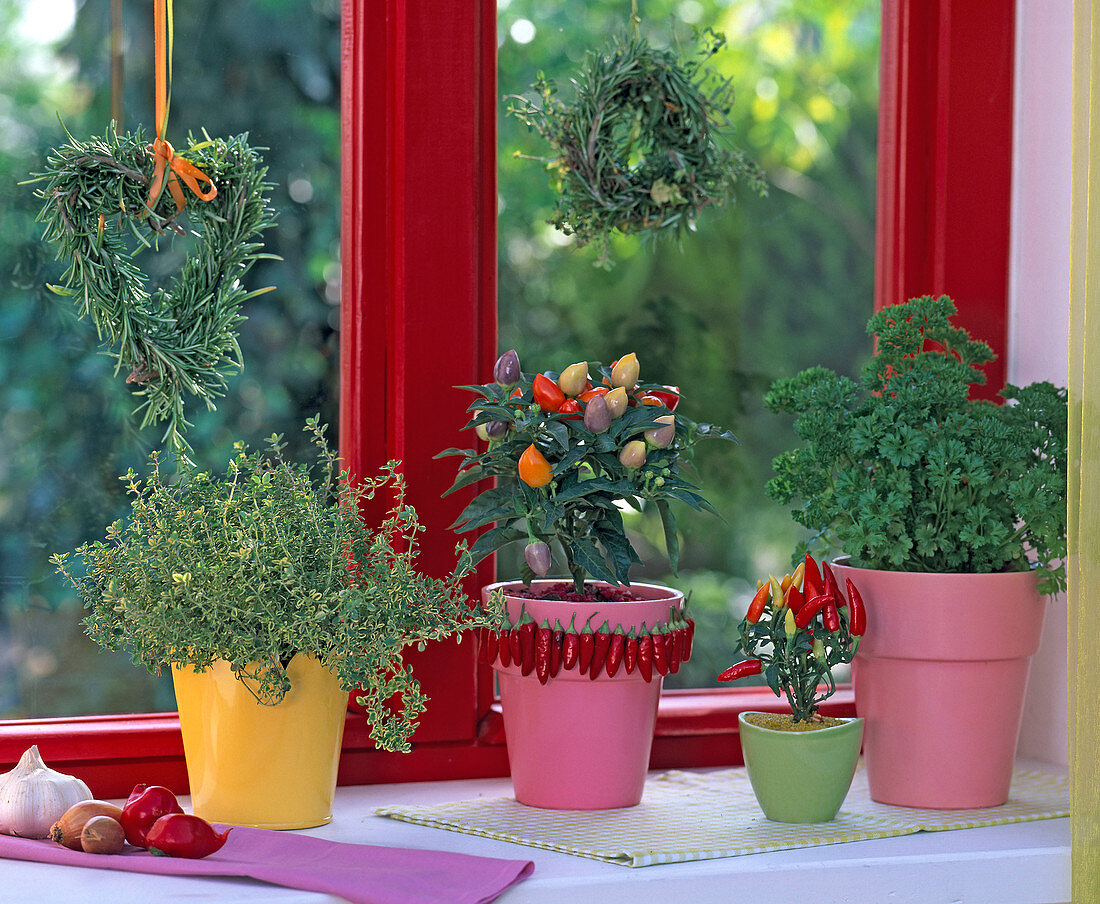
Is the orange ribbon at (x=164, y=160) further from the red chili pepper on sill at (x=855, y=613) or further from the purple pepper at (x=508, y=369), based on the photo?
the red chili pepper on sill at (x=855, y=613)

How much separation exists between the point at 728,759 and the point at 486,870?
18.6 inches

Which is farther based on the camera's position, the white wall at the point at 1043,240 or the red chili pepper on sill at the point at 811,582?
the white wall at the point at 1043,240

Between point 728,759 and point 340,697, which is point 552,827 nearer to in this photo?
point 340,697

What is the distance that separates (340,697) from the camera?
110cm

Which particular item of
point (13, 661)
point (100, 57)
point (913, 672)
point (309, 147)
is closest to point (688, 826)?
point (913, 672)

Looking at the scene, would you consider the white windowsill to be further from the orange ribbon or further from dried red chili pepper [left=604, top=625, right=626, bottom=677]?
the orange ribbon

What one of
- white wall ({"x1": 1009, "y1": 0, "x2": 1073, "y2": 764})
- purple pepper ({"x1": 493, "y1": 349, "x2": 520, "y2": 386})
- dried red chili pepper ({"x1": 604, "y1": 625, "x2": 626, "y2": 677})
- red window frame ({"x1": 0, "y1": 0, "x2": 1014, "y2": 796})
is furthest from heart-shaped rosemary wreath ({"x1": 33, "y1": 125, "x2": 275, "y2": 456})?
white wall ({"x1": 1009, "y1": 0, "x2": 1073, "y2": 764})

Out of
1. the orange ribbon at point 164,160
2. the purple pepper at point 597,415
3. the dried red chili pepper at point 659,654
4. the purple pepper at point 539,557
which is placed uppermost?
the orange ribbon at point 164,160

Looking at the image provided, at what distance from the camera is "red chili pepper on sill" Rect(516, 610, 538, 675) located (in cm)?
112

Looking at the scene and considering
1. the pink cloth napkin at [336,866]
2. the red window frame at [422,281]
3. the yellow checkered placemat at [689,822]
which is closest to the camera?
the pink cloth napkin at [336,866]

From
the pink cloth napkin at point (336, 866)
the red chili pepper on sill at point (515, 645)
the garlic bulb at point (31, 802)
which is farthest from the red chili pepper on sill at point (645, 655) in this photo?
the garlic bulb at point (31, 802)

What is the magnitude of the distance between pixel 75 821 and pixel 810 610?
2.15 feet

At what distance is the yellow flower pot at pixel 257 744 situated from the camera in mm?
1064

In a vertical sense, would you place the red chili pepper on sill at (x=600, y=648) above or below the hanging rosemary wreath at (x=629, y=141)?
below
